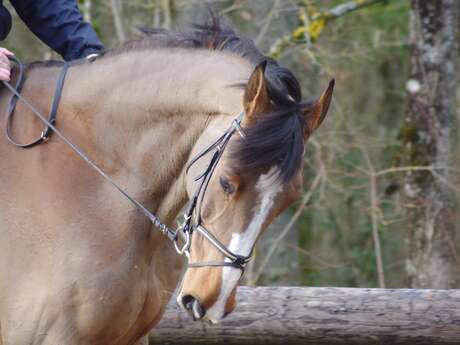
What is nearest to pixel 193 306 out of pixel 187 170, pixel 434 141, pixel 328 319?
pixel 187 170

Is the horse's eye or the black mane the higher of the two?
the black mane

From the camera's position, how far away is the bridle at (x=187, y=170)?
3.03 metres

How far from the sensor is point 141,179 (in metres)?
3.46

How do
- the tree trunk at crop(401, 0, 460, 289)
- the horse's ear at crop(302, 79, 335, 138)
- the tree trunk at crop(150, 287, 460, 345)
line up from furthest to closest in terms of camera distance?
the tree trunk at crop(401, 0, 460, 289), the tree trunk at crop(150, 287, 460, 345), the horse's ear at crop(302, 79, 335, 138)

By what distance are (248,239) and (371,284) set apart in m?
8.33

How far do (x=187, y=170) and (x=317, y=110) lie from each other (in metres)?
0.52

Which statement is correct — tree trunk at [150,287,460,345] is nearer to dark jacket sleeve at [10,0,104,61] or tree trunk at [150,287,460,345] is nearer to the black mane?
dark jacket sleeve at [10,0,104,61]

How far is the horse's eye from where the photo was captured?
304cm

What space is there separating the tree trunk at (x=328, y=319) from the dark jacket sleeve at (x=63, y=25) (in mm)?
1498

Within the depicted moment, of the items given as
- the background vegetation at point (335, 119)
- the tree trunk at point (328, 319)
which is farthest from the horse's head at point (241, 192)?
the background vegetation at point (335, 119)

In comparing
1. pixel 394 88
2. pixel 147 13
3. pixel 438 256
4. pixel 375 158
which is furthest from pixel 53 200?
pixel 394 88

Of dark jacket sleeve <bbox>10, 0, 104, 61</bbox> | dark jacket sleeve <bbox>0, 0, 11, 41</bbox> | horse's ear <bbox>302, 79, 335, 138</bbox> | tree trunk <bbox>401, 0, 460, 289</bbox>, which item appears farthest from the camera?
tree trunk <bbox>401, 0, 460, 289</bbox>

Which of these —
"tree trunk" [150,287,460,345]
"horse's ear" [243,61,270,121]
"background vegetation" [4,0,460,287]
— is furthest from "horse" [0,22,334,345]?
"background vegetation" [4,0,460,287]

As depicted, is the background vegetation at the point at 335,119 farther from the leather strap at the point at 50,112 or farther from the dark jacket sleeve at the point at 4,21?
the leather strap at the point at 50,112
